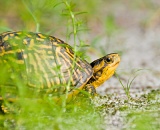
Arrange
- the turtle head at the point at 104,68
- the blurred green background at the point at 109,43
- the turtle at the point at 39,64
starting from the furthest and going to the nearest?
1. the turtle head at the point at 104,68
2. the turtle at the point at 39,64
3. the blurred green background at the point at 109,43

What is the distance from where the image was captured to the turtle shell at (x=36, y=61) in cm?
363

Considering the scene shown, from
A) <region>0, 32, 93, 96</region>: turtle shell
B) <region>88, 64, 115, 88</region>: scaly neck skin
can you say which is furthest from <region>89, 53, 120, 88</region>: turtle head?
<region>0, 32, 93, 96</region>: turtle shell

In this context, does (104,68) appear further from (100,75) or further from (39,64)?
(39,64)

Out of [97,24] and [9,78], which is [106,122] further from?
[97,24]

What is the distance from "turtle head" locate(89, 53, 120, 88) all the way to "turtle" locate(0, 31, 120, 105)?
178 millimetres

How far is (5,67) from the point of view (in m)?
3.53

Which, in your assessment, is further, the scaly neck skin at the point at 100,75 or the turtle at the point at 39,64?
the scaly neck skin at the point at 100,75

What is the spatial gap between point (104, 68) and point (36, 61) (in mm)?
667

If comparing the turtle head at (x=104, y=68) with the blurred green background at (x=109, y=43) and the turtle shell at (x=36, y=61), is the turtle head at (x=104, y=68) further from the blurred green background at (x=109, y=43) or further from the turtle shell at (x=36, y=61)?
the turtle shell at (x=36, y=61)

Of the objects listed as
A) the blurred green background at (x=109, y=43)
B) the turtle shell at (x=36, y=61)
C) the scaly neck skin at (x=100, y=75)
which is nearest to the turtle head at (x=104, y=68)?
the scaly neck skin at (x=100, y=75)

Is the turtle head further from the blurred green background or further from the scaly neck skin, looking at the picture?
the blurred green background

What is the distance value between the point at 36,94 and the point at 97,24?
4.21 m

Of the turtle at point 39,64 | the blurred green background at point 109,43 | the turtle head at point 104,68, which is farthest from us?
the turtle head at point 104,68

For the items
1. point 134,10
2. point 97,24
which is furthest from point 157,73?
point 134,10
